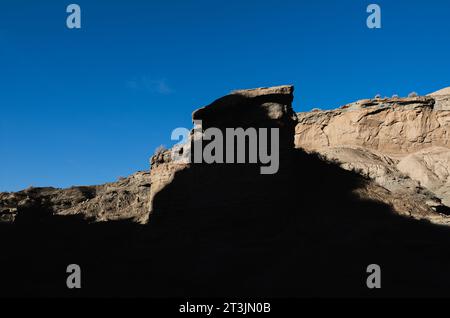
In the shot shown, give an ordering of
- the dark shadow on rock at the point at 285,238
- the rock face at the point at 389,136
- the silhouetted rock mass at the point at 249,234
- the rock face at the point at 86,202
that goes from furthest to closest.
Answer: the rock face at the point at 389,136, the rock face at the point at 86,202, the silhouetted rock mass at the point at 249,234, the dark shadow on rock at the point at 285,238

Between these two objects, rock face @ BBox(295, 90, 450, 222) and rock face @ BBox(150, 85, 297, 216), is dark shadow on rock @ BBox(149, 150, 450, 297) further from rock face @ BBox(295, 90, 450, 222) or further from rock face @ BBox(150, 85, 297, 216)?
rock face @ BBox(295, 90, 450, 222)

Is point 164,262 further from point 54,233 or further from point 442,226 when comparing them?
point 442,226

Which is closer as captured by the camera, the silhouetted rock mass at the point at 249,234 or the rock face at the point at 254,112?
the silhouetted rock mass at the point at 249,234

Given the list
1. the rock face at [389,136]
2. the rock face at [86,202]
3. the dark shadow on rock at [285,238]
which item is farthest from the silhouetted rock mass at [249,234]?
the rock face at [389,136]

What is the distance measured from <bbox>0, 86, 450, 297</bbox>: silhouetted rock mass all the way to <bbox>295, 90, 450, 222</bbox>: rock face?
4.12 meters

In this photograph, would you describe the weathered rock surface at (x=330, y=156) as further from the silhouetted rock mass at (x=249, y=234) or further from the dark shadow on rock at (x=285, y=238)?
the dark shadow on rock at (x=285, y=238)

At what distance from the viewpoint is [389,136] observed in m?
34.8

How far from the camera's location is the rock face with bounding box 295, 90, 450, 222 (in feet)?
94.0

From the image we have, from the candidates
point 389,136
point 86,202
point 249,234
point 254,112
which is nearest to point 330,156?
point 389,136

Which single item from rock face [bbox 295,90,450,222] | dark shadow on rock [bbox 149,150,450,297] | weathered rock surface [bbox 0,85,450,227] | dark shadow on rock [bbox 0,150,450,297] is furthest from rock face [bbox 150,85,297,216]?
rock face [bbox 295,90,450,222]

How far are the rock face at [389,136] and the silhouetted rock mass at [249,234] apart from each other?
4118 millimetres

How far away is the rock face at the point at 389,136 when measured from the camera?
28656 mm

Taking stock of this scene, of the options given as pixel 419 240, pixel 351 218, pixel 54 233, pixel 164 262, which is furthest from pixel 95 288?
pixel 419 240

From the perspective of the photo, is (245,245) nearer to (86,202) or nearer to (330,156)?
(330,156)
